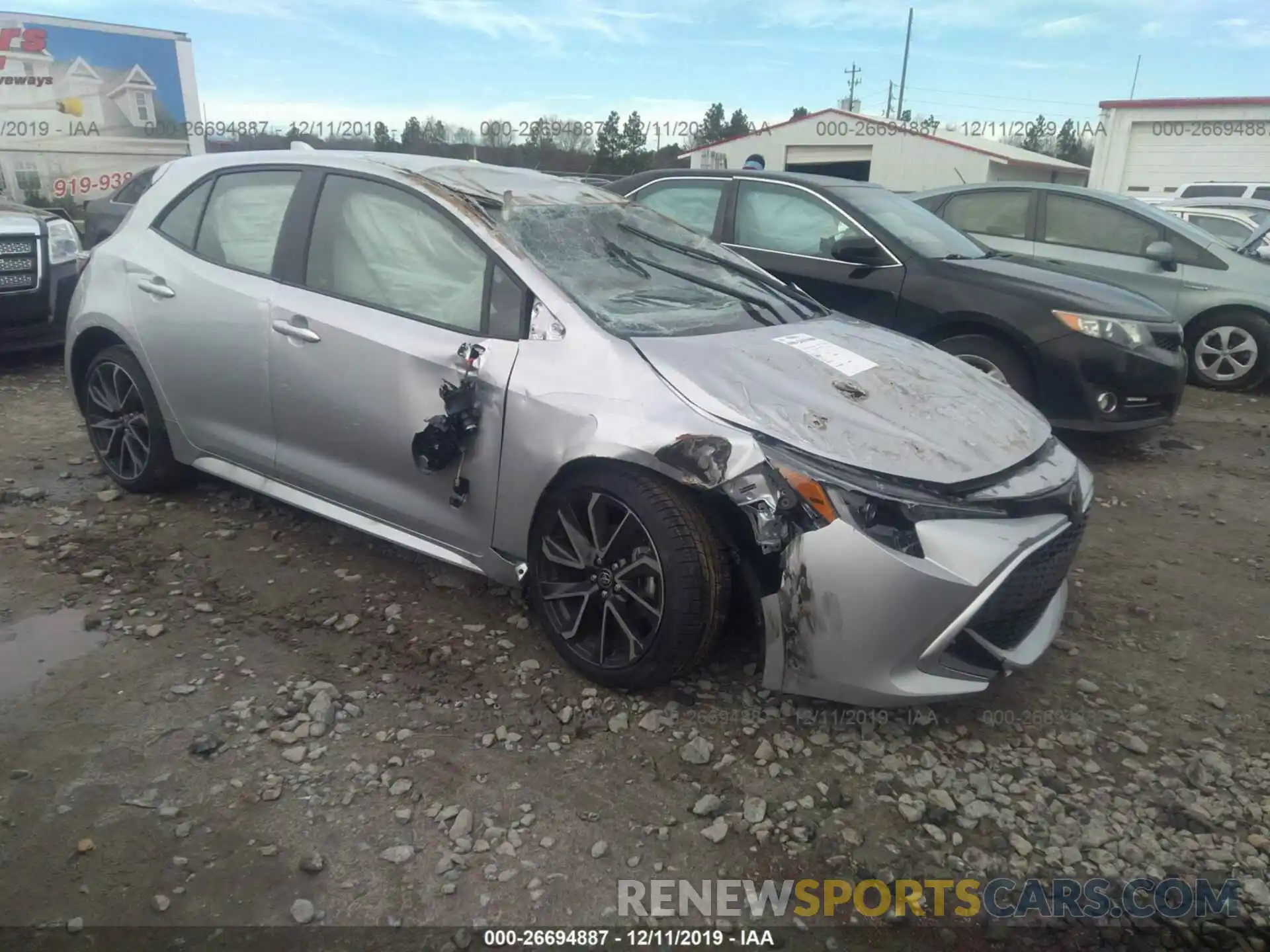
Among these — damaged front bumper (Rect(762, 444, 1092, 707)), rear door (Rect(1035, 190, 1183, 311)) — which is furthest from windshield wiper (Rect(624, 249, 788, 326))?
rear door (Rect(1035, 190, 1183, 311))

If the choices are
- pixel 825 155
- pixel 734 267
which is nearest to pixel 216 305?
pixel 734 267

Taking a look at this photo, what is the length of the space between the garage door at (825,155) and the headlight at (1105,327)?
1114 inches

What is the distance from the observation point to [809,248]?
5832 millimetres

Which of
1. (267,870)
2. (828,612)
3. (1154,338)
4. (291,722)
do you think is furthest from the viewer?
(1154,338)

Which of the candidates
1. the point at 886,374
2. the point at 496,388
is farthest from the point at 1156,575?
the point at 496,388

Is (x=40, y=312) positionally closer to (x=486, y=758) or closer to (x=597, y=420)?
(x=597, y=420)

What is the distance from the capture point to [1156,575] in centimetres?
394

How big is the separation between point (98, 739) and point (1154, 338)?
18.1ft

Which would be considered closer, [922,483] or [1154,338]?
[922,483]

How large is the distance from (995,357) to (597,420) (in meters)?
3.44

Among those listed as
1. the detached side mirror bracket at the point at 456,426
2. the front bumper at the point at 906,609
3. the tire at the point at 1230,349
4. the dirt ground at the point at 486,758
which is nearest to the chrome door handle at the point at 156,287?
the dirt ground at the point at 486,758

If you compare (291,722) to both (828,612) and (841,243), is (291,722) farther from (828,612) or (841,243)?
(841,243)

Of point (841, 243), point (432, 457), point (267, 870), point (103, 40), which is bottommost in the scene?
point (267, 870)

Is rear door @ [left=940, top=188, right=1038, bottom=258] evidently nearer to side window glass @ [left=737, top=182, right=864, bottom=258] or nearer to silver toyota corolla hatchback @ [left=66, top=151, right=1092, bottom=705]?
side window glass @ [left=737, top=182, right=864, bottom=258]
